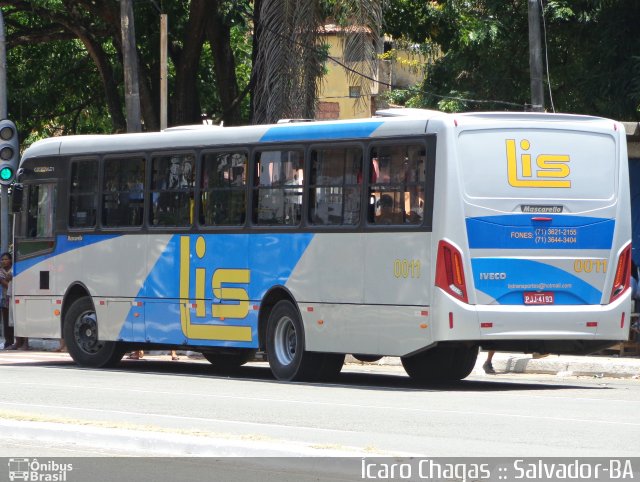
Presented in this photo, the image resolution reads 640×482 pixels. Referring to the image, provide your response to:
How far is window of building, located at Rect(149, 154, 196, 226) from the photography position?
A: 1908 centimetres

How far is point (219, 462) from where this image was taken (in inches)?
393

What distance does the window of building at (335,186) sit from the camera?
17.0 meters

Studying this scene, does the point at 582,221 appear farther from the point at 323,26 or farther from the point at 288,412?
the point at 323,26

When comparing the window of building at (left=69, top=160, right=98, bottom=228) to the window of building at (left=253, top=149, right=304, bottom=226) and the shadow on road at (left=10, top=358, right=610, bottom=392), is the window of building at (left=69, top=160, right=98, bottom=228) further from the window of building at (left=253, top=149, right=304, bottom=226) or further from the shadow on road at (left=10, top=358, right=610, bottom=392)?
the window of building at (left=253, top=149, right=304, bottom=226)

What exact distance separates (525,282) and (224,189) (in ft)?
14.4

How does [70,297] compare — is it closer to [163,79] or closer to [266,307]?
[266,307]

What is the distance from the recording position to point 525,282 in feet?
52.9

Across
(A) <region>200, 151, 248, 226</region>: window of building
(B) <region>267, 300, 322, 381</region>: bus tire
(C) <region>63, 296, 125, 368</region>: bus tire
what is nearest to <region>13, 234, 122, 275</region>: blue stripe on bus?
(C) <region>63, 296, 125, 368</region>: bus tire

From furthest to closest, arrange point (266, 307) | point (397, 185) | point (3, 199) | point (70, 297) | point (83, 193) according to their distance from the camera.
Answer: point (3, 199) → point (70, 297) → point (83, 193) → point (266, 307) → point (397, 185)

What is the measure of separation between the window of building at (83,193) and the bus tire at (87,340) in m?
1.08

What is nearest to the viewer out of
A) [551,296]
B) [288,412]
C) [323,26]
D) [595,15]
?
[288,412]

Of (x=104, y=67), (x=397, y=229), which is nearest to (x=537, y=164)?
(x=397, y=229)

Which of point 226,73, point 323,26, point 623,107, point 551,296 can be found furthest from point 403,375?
point 226,73

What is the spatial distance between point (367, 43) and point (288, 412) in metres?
11.2
